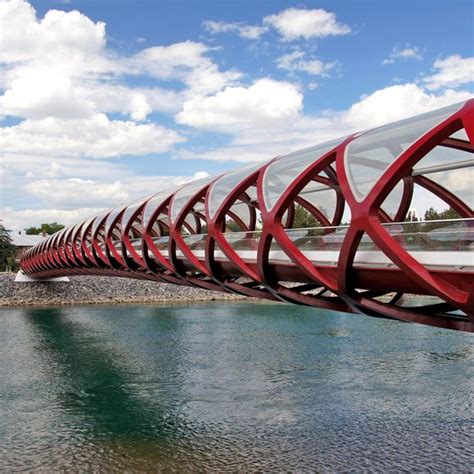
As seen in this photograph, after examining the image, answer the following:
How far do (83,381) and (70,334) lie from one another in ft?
43.4

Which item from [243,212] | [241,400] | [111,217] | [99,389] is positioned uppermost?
[111,217]

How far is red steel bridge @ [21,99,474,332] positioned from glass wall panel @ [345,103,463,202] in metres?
0.02

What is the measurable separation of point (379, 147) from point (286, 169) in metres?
2.67

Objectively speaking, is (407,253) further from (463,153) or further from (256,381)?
(256,381)

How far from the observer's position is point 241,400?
62.2ft

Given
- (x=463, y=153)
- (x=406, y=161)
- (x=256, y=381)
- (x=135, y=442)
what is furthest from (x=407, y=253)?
(x=256, y=381)

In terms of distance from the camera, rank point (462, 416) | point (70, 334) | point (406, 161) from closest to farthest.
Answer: point (406, 161) → point (462, 416) → point (70, 334)

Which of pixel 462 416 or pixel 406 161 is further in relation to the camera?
pixel 462 416

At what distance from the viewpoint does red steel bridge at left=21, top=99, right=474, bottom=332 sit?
8516 millimetres

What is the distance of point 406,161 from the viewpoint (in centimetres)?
856

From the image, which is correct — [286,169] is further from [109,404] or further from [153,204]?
[109,404]

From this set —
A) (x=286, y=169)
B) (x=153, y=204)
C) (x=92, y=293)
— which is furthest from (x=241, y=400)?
(x=92, y=293)

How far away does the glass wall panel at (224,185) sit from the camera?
14.7 metres

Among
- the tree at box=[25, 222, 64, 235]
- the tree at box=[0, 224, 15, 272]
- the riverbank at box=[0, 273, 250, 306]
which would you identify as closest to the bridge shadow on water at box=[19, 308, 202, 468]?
the riverbank at box=[0, 273, 250, 306]
